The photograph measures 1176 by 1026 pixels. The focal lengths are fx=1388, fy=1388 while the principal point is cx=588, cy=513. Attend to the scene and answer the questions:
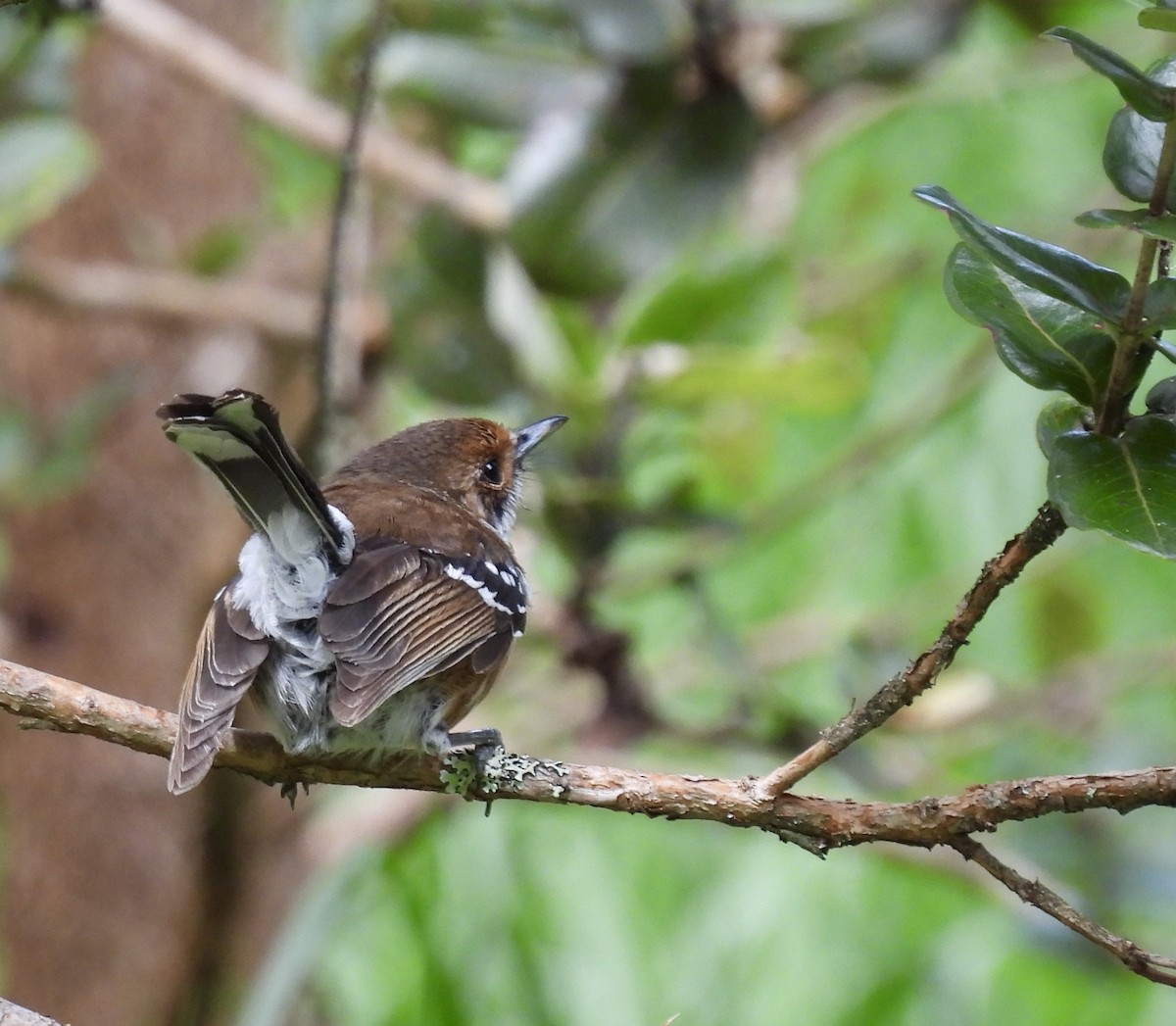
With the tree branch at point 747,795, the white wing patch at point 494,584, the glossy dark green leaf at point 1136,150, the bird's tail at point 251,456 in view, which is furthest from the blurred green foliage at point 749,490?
the glossy dark green leaf at point 1136,150

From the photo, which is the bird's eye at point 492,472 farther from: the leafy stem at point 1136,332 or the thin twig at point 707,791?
the leafy stem at point 1136,332

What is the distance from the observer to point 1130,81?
1.36 meters

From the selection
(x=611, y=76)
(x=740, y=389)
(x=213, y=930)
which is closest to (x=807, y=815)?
(x=740, y=389)

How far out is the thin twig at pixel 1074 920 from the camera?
154 cm

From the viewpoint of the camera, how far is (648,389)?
3.59 meters

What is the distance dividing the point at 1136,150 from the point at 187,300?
3.64 metres

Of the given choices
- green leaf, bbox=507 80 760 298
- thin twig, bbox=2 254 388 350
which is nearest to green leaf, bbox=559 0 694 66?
green leaf, bbox=507 80 760 298

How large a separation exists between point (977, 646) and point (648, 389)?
2218mm

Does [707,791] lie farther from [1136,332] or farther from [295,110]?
[295,110]

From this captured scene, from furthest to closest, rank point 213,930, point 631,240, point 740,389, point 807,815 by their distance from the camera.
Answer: point 213,930
point 631,240
point 740,389
point 807,815

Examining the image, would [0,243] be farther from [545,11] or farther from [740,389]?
[740,389]

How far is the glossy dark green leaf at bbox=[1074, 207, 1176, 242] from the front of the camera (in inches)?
53.8

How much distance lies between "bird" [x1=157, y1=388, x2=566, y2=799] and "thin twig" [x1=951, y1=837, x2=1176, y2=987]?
943 millimetres

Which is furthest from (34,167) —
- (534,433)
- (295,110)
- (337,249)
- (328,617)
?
(328,617)
